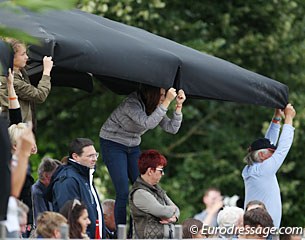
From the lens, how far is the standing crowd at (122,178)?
6.71m

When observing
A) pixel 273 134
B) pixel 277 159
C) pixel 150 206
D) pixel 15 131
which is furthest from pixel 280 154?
pixel 15 131

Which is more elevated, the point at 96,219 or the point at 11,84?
the point at 11,84

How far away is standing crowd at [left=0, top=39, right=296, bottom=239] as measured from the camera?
6.71 m

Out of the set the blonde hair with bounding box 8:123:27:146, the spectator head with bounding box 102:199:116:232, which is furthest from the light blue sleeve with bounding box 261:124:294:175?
the blonde hair with bounding box 8:123:27:146

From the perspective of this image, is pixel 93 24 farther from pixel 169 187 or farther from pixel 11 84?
pixel 169 187

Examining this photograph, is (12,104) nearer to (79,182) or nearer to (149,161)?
(79,182)

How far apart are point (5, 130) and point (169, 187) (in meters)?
11.3

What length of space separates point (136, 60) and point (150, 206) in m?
A: 1.07

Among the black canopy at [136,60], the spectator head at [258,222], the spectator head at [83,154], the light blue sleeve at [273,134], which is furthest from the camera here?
the light blue sleeve at [273,134]

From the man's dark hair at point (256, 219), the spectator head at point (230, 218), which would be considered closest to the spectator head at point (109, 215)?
the spectator head at point (230, 218)

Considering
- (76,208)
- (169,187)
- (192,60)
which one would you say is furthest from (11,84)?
(169,187)

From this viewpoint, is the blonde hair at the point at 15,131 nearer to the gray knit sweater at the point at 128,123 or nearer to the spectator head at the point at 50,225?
the spectator head at the point at 50,225

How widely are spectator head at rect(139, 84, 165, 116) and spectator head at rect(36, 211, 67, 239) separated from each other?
2105 millimetres

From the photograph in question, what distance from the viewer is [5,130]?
4.51 meters
